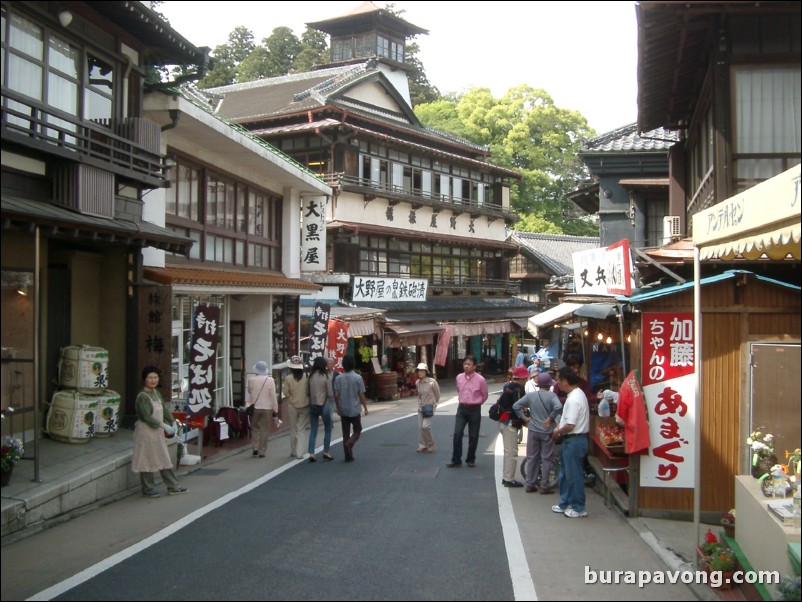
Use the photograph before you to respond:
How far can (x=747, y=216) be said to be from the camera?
6793mm

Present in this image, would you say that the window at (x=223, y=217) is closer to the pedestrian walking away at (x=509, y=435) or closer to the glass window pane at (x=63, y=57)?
the glass window pane at (x=63, y=57)

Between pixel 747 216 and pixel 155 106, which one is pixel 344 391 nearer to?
pixel 155 106

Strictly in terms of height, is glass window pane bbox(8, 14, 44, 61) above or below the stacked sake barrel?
above

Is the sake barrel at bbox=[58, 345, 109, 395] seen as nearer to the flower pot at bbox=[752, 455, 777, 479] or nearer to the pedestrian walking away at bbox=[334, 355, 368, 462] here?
the pedestrian walking away at bbox=[334, 355, 368, 462]

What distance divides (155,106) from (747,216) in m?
10.9

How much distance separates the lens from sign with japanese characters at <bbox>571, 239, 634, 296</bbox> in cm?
990

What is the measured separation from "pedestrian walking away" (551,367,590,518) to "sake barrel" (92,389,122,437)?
23.9 ft

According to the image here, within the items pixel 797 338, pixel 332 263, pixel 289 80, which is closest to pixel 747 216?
pixel 797 338

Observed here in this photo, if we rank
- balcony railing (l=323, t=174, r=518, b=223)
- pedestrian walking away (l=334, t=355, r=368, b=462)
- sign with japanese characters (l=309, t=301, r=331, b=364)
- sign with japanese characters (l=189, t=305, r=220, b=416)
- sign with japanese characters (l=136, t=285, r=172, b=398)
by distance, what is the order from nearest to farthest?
sign with japanese characters (l=136, t=285, r=172, b=398) → sign with japanese characters (l=189, t=305, r=220, b=416) → pedestrian walking away (l=334, t=355, r=368, b=462) → sign with japanese characters (l=309, t=301, r=331, b=364) → balcony railing (l=323, t=174, r=518, b=223)

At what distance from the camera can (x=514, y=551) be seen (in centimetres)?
823

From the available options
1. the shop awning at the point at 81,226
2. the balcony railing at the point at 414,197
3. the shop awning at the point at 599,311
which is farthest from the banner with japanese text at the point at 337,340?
the shop awning at the point at 81,226

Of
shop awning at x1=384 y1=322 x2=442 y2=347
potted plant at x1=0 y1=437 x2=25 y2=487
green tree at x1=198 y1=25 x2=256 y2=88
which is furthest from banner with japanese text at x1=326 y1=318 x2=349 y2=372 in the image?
green tree at x1=198 y1=25 x2=256 y2=88

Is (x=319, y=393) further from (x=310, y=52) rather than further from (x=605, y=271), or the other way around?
(x=310, y=52)

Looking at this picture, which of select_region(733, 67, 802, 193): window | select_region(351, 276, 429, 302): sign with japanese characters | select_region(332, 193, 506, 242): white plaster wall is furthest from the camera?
select_region(332, 193, 506, 242): white plaster wall
